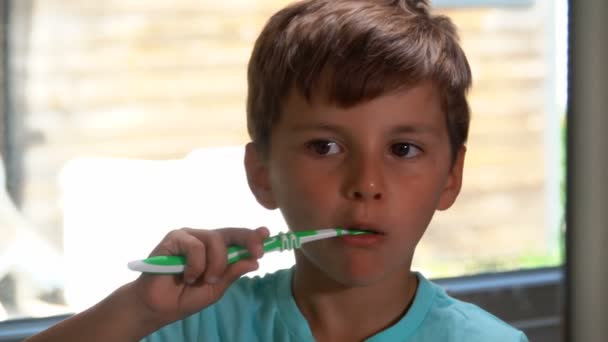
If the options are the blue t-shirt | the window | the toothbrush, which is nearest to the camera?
the toothbrush

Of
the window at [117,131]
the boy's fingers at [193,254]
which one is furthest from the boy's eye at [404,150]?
the window at [117,131]

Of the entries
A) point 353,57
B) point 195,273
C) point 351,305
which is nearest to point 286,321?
point 351,305

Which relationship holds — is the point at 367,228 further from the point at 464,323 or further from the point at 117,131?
the point at 117,131

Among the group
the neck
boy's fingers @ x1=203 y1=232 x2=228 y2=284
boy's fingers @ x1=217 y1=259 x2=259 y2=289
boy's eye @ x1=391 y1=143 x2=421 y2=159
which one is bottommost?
the neck

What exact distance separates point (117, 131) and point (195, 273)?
16.3 inches

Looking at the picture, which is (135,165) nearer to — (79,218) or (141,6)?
(79,218)

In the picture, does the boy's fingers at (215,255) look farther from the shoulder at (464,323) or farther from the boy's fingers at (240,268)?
the shoulder at (464,323)

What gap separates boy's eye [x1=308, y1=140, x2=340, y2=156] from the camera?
34.5 inches

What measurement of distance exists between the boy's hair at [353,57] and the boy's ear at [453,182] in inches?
0.8

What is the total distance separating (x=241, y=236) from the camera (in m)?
0.81

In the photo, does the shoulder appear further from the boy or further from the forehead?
the forehead

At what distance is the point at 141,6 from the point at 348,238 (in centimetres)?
49

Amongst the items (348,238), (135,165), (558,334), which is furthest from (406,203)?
(558,334)

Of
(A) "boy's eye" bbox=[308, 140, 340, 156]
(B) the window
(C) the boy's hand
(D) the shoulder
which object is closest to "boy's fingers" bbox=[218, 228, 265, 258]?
(C) the boy's hand
